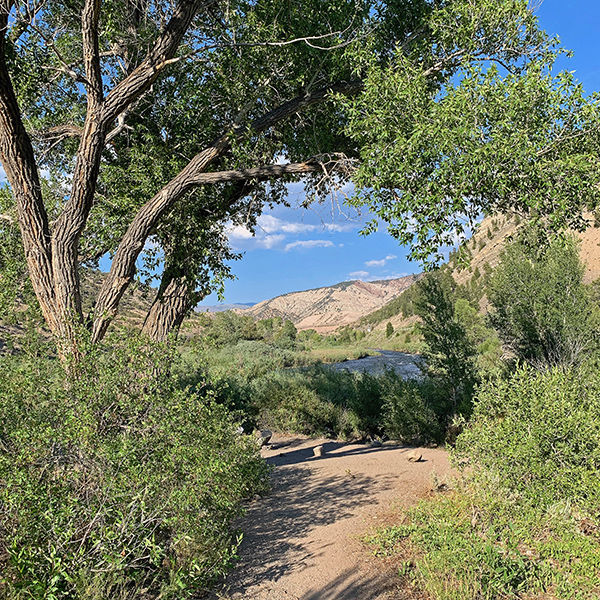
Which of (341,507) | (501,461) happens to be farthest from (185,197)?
(501,461)

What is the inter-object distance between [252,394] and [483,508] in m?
11.2

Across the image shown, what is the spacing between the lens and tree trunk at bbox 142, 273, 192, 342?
618cm

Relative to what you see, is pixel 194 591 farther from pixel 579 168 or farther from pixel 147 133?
pixel 147 133

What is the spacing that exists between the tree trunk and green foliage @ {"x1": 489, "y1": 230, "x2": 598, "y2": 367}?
1044 cm

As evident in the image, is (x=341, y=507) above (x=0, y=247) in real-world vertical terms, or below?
below

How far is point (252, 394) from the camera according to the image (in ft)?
49.2

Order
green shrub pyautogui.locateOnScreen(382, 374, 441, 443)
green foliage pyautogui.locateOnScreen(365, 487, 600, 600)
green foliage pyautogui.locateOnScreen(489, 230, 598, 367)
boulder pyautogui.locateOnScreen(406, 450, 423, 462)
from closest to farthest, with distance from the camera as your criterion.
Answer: green foliage pyautogui.locateOnScreen(365, 487, 600, 600)
boulder pyautogui.locateOnScreen(406, 450, 423, 462)
green shrub pyautogui.locateOnScreen(382, 374, 441, 443)
green foliage pyautogui.locateOnScreen(489, 230, 598, 367)

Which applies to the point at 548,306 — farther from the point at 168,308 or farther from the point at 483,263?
the point at 483,263

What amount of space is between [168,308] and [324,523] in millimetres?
→ 3537

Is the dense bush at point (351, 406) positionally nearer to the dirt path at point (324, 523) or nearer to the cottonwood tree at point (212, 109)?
the dirt path at point (324, 523)

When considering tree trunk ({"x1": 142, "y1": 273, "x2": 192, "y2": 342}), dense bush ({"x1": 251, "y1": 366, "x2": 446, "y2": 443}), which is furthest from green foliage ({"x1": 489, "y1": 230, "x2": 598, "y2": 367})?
tree trunk ({"x1": 142, "y1": 273, "x2": 192, "y2": 342})

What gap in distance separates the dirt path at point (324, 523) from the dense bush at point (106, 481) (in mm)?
540

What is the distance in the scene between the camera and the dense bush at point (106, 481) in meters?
3.05

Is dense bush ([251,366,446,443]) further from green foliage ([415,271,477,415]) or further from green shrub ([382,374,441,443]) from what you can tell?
green foliage ([415,271,477,415])
